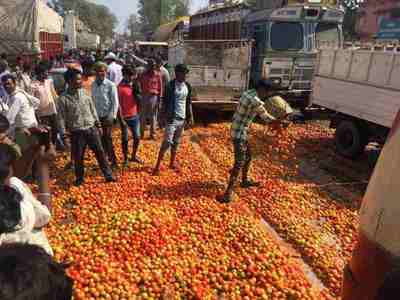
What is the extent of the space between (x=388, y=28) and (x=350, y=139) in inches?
1479

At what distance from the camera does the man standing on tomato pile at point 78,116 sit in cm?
607

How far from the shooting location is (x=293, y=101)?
43.8ft

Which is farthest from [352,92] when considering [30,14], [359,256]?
[30,14]

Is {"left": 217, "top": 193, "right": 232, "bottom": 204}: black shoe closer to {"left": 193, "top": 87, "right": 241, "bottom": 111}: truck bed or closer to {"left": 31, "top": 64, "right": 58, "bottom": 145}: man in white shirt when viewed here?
{"left": 31, "top": 64, "right": 58, "bottom": 145}: man in white shirt

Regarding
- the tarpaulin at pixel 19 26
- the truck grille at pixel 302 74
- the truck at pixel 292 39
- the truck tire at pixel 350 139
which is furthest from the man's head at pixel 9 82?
the truck grille at pixel 302 74

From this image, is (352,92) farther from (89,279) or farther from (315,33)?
(89,279)

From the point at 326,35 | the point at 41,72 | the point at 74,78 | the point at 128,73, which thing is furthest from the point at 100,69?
the point at 326,35

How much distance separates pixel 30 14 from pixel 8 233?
15.1 meters

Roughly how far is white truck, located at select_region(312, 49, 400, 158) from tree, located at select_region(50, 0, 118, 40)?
111m

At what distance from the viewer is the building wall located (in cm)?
3978

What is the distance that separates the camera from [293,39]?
12641 mm

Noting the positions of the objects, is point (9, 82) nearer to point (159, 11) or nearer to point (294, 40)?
point (294, 40)

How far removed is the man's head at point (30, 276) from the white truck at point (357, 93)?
7.90 metres

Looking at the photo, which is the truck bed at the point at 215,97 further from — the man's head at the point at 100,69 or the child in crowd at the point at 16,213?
the child in crowd at the point at 16,213
